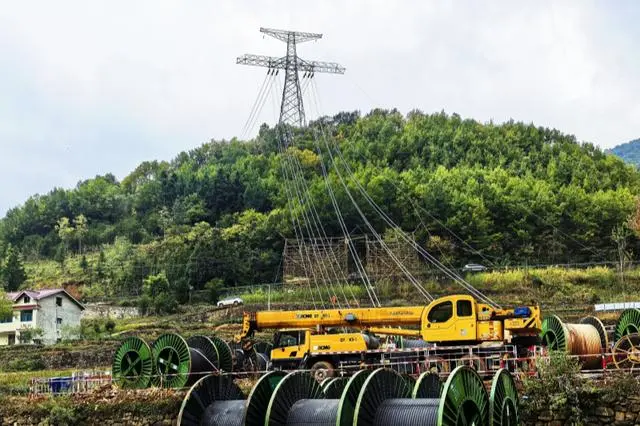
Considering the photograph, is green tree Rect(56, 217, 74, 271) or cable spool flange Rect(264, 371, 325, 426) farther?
green tree Rect(56, 217, 74, 271)

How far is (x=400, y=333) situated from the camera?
80.3 ft

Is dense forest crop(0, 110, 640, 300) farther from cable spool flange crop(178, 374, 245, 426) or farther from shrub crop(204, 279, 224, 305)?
cable spool flange crop(178, 374, 245, 426)

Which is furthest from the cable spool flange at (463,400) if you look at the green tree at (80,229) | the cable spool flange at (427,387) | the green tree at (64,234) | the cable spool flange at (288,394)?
the green tree at (80,229)

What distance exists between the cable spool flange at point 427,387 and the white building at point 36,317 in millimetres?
40484

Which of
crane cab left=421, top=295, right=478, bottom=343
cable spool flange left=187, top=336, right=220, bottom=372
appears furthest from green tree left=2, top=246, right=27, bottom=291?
crane cab left=421, top=295, right=478, bottom=343

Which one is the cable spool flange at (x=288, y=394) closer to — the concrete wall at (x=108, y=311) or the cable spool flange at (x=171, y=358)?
the cable spool flange at (x=171, y=358)

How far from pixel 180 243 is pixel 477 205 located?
24.7 m

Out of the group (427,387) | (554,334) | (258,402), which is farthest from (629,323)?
(258,402)

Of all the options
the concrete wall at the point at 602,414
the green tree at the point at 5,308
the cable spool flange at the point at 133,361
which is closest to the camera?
the concrete wall at the point at 602,414

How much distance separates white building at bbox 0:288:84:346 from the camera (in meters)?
52.0

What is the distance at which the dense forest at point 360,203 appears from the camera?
65.9 meters

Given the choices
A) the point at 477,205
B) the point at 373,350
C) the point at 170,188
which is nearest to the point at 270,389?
the point at 373,350

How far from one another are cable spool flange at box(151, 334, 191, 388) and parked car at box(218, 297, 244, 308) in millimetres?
31020

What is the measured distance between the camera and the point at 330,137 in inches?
3686
